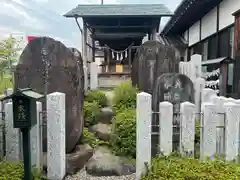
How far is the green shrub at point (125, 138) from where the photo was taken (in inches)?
181

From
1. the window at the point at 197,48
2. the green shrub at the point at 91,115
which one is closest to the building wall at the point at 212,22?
the window at the point at 197,48

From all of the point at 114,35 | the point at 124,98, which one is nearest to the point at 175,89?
the point at 124,98

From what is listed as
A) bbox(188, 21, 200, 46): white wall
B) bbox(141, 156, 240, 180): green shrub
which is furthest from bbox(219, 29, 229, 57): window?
bbox(141, 156, 240, 180): green shrub

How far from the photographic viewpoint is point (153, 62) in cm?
758

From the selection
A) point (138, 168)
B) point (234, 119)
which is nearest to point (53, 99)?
point (138, 168)

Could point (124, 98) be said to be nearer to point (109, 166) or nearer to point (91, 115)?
point (91, 115)

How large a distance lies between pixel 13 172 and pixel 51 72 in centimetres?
193

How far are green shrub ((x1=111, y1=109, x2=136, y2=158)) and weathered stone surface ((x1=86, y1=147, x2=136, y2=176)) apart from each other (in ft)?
0.64

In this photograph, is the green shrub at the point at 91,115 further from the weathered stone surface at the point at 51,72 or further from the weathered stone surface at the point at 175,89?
the weathered stone surface at the point at 175,89

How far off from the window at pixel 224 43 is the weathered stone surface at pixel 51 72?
26.6ft

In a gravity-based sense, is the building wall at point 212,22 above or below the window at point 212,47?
above

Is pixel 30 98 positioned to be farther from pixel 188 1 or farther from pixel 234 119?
pixel 188 1

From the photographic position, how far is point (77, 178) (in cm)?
401

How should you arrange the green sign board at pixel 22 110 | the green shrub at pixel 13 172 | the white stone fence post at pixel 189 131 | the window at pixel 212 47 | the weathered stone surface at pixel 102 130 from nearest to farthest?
1. the green sign board at pixel 22 110
2. the green shrub at pixel 13 172
3. the white stone fence post at pixel 189 131
4. the weathered stone surface at pixel 102 130
5. the window at pixel 212 47
